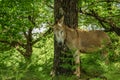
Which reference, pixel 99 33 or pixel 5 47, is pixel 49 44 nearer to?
pixel 5 47

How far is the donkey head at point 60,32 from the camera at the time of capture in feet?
26.8

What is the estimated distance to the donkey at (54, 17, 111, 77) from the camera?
8.23 meters

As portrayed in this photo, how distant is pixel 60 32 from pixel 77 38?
1127 millimetres

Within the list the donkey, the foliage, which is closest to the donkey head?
the donkey

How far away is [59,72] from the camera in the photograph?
7922 mm

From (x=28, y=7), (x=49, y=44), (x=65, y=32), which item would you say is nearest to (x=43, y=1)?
(x=49, y=44)

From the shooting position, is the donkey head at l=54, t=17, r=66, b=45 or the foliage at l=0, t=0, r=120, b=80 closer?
the foliage at l=0, t=0, r=120, b=80

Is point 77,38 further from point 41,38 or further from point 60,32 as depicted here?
point 41,38

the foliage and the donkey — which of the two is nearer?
the foliage

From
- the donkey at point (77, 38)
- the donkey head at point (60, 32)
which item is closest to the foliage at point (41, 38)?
the donkey at point (77, 38)

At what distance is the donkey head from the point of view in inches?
321

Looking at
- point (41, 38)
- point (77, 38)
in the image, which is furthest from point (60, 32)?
point (41, 38)

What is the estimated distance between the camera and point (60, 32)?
8.59 m

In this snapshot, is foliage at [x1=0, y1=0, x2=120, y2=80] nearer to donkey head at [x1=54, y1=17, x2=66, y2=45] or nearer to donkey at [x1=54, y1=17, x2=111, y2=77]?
donkey at [x1=54, y1=17, x2=111, y2=77]
